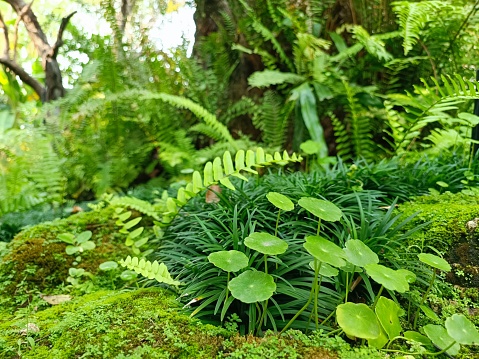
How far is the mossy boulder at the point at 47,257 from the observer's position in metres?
1.55

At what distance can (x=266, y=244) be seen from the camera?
993 millimetres

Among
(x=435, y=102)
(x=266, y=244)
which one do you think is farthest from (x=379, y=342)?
(x=435, y=102)

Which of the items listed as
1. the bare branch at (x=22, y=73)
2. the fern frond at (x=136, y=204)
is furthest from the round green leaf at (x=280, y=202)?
the bare branch at (x=22, y=73)

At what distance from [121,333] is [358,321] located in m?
0.66

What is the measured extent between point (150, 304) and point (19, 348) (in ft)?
1.26

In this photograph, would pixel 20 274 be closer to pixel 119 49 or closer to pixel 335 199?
pixel 335 199

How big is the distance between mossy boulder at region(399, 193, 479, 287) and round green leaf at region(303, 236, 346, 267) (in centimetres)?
56

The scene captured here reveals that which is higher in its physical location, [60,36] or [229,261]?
[60,36]

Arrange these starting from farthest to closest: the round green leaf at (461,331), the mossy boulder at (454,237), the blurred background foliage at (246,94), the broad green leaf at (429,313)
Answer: the blurred background foliage at (246,94) → the mossy boulder at (454,237) → the broad green leaf at (429,313) → the round green leaf at (461,331)

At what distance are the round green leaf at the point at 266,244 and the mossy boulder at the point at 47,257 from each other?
108 cm

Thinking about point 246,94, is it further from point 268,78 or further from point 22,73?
point 22,73

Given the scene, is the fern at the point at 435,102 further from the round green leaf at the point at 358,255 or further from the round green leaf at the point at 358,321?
the round green leaf at the point at 358,321

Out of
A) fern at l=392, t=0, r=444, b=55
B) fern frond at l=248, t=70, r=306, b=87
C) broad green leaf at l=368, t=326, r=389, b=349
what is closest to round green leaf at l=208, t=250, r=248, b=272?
broad green leaf at l=368, t=326, r=389, b=349

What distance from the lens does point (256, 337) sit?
0.99m
